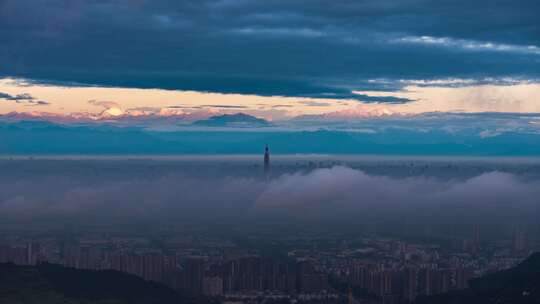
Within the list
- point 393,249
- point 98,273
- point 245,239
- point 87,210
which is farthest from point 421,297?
point 87,210

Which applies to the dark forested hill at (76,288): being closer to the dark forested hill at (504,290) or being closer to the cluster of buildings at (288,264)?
the cluster of buildings at (288,264)

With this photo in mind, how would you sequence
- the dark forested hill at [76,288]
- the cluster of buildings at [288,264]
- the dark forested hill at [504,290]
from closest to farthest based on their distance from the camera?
the dark forested hill at [504,290]
the dark forested hill at [76,288]
the cluster of buildings at [288,264]

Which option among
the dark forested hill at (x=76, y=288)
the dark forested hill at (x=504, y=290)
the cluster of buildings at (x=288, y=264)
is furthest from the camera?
the cluster of buildings at (x=288, y=264)

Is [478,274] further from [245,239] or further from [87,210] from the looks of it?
[87,210]

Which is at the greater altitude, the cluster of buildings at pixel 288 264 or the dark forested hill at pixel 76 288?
the dark forested hill at pixel 76 288

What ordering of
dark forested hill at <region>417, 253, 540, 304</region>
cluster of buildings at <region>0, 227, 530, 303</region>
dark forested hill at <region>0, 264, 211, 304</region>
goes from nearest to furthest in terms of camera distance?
dark forested hill at <region>417, 253, 540, 304</region> → dark forested hill at <region>0, 264, 211, 304</region> → cluster of buildings at <region>0, 227, 530, 303</region>

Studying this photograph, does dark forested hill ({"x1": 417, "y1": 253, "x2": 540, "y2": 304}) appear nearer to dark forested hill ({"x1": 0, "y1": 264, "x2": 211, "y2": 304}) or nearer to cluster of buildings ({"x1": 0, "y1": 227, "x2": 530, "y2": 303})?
cluster of buildings ({"x1": 0, "y1": 227, "x2": 530, "y2": 303})

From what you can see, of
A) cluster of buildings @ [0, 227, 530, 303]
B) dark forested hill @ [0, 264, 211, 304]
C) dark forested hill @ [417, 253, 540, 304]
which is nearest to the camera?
dark forested hill @ [417, 253, 540, 304]

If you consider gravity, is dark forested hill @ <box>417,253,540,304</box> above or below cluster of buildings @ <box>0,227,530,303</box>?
above

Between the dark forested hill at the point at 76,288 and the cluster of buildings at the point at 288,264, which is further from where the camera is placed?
the cluster of buildings at the point at 288,264

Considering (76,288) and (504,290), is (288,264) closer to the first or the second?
(76,288)

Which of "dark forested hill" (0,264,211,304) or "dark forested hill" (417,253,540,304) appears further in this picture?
"dark forested hill" (0,264,211,304)
